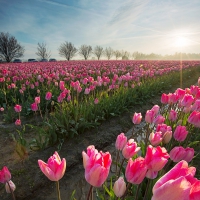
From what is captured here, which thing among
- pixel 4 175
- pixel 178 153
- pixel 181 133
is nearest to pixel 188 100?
pixel 181 133

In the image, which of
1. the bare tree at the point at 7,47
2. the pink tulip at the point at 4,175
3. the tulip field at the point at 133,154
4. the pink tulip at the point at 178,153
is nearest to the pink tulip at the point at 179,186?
the tulip field at the point at 133,154

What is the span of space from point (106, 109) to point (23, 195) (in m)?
2.76

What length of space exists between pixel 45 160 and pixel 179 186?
8.80 ft

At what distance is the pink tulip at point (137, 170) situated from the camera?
927 mm

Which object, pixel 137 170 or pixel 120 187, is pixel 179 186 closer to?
pixel 137 170

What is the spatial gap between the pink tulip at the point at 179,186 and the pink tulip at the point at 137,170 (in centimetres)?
27

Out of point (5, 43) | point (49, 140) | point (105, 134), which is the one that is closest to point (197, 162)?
point (105, 134)

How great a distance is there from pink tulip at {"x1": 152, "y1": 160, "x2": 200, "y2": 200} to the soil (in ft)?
6.59

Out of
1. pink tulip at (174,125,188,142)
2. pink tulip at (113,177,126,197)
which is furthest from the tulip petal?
pink tulip at (174,125,188,142)

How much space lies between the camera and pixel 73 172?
2797 millimetres

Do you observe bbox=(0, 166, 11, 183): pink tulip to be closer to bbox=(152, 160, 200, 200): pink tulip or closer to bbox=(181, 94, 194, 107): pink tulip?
bbox=(152, 160, 200, 200): pink tulip

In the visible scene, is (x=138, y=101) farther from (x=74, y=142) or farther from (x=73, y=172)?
(x=73, y=172)

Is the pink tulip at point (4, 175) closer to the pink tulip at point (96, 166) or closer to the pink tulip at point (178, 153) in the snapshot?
the pink tulip at point (96, 166)

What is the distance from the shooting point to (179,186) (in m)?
0.57
